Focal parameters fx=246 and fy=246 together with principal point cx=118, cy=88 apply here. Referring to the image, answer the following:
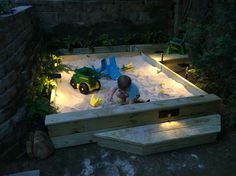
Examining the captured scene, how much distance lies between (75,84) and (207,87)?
101 inches

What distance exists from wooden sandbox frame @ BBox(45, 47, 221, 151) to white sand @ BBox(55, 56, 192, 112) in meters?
0.59

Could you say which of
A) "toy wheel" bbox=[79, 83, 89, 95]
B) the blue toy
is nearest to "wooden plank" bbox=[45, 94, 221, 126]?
"toy wheel" bbox=[79, 83, 89, 95]

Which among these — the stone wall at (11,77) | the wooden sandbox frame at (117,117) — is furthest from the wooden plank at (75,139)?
the stone wall at (11,77)

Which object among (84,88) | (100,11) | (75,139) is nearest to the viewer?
(75,139)

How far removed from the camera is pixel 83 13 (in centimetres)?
760

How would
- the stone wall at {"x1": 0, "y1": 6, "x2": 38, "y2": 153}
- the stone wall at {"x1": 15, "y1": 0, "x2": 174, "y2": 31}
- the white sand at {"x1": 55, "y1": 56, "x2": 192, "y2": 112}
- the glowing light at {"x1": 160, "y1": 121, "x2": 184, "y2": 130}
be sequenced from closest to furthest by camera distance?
the stone wall at {"x1": 0, "y1": 6, "x2": 38, "y2": 153} < the glowing light at {"x1": 160, "y1": 121, "x2": 184, "y2": 130} < the white sand at {"x1": 55, "y1": 56, "x2": 192, "y2": 112} < the stone wall at {"x1": 15, "y1": 0, "x2": 174, "y2": 31}

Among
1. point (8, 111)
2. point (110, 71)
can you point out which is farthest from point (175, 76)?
point (8, 111)

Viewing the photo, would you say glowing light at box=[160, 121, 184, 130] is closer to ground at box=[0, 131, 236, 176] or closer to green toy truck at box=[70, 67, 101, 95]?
ground at box=[0, 131, 236, 176]

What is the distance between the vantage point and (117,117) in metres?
3.58

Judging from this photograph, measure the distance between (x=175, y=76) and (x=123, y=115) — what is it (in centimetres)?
210

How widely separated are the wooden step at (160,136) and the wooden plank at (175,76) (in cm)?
88

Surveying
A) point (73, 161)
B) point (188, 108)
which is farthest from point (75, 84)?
point (188, 108)

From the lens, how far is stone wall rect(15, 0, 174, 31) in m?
7.37

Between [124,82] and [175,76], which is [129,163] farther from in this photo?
[175,76]
